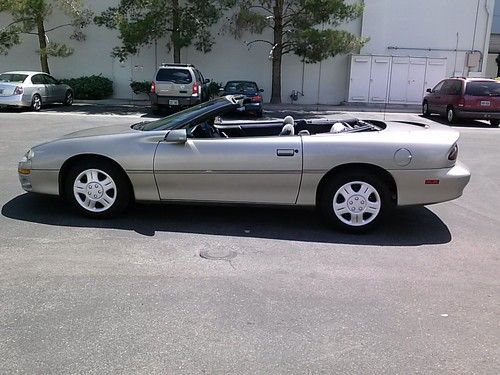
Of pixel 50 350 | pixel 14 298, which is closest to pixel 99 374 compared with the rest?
pixel 50 350

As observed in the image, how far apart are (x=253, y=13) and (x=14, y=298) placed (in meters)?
21.7

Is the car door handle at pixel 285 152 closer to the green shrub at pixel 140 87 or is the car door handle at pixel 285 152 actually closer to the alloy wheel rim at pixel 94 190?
the alloy wheel rim at pixel 94 190

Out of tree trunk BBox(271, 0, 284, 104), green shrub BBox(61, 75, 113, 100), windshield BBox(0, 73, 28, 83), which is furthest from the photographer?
green shrub BBox(61, 75, 113, 100)

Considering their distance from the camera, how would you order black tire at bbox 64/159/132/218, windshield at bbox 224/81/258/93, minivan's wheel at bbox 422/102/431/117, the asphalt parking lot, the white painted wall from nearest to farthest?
the asphalt parking lot, black tire at bbox 64/159/132/218, windshield at bbox 224/81/258/93, minivan's wheel at bbox 422/102/431/117, the white painted wall

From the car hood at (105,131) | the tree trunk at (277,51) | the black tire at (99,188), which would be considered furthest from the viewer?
the tree trunk at (277,51)

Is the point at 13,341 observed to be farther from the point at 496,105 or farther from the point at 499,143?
the point at 496,105

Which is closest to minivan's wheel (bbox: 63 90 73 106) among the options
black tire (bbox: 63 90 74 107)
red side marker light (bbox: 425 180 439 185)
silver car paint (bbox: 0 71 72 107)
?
black tire (bbox: 63 90 74 107)

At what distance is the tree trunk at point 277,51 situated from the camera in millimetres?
23203

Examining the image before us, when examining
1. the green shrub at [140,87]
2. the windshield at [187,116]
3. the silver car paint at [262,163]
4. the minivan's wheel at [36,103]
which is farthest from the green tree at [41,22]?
the silver car paint at [262,163]

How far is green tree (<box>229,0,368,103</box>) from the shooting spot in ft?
71.5

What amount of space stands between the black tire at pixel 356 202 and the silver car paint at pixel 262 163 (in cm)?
14

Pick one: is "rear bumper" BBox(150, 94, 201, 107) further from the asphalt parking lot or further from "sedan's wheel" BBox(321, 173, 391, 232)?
"sedan's wheel" BBox(321, 173, 391, 232)

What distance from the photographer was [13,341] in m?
3.02

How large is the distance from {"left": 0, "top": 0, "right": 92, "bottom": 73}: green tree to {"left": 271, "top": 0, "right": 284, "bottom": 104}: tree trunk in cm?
938
